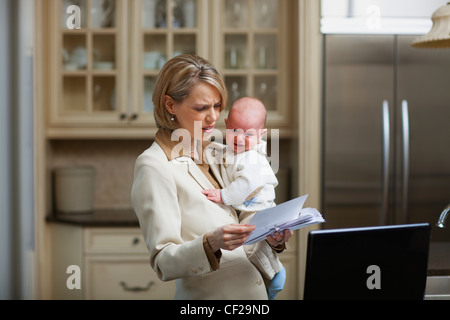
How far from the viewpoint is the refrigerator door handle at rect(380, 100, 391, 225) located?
2969 millimetres

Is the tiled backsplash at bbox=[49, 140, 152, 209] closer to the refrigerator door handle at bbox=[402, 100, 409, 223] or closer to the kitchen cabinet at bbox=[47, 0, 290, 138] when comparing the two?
the kitchen cabinet at bbox=[47, 0, 290, 138]

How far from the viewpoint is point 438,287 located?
1.75m

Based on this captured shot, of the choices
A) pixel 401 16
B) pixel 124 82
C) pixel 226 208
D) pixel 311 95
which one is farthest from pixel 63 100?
pixel 226 208

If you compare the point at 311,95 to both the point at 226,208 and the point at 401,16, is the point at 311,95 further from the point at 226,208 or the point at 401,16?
the point at 226,208

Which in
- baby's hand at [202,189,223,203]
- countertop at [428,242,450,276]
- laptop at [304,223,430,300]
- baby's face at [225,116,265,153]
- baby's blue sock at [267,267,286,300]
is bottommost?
countertop at [428,242,450,276]

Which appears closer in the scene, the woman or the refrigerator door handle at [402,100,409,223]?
the woman

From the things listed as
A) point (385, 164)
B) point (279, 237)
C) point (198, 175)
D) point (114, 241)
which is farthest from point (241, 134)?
point (114, 241)

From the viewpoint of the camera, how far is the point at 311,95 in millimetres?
3102

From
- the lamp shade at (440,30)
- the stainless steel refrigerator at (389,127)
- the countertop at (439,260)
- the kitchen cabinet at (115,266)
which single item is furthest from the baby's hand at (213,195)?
the kitchen cabinet at (115,266)

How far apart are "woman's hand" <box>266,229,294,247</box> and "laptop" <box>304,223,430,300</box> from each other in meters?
0.06

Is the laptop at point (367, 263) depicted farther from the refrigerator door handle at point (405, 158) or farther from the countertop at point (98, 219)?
the countertop at point (98, 219)

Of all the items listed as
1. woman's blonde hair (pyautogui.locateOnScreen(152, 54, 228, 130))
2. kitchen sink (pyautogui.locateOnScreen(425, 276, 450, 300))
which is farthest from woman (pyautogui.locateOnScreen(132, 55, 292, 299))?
kitchen sink (pyautogui.locateOnScreen(425, 276, 450, 300))

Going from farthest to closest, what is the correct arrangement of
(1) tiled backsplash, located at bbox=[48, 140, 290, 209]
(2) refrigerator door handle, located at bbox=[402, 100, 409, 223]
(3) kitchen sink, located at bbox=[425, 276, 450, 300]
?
(1) tiled backsplash, located at bbox=[48, 140, 290, 209] < (2) refrigerator door handle, located at bbox=[402, 100, 409, 223] < (3) kitchen sink, located at bbox=[425, 276, 450, 300]

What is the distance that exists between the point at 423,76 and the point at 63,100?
82.7 inches
